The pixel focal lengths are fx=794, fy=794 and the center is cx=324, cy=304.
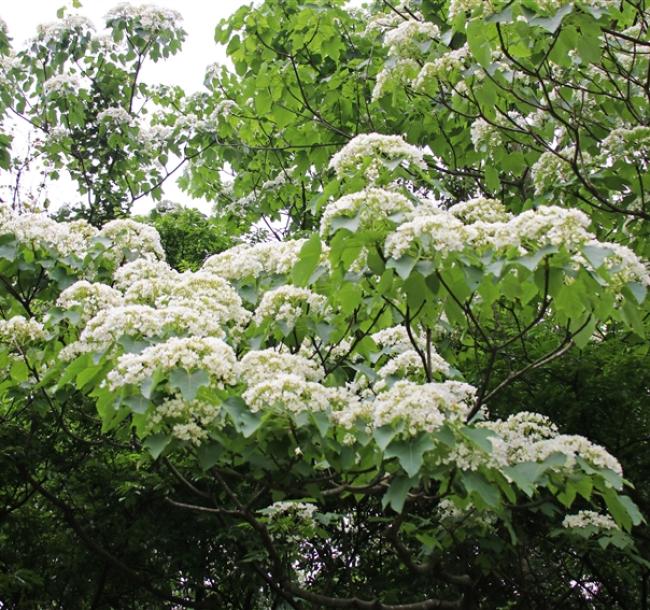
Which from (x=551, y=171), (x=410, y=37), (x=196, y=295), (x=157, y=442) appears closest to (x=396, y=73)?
(x=410, y=37)

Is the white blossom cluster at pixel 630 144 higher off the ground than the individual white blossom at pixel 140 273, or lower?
higher

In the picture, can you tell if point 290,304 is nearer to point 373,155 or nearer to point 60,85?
point 373,155

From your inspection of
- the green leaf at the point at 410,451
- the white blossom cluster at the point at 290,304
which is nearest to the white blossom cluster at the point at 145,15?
the white blossom cluster at the point at 290,304

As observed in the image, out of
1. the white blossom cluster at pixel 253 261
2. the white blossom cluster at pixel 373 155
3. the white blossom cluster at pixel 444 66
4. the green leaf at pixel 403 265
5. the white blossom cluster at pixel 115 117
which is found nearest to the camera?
the green leaf at pixel 403 265

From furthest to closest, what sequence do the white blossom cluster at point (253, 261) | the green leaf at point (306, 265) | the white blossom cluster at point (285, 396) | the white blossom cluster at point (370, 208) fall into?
the white blossom cluster at point (253, 261), the green leaf at point (306, 265), the white blossom cluster at point (370, 208), the white blossom cluster at point (285, 396)

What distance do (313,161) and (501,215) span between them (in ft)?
7.93

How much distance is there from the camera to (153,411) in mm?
2490

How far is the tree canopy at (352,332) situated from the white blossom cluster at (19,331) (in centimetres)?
1

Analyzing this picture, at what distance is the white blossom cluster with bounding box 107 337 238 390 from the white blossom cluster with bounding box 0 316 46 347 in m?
1.14

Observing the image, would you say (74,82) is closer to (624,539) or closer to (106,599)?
(106,599)

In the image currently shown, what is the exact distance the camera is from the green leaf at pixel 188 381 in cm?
234

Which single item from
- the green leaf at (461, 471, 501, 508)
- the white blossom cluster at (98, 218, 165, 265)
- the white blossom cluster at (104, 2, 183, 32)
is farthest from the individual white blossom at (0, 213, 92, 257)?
the white blossom cluster at (104, 2, 183, 32)

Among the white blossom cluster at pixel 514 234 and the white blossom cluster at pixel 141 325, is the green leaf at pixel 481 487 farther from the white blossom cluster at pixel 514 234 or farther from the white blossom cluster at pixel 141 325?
the white blossom cluster at pixel 141 325

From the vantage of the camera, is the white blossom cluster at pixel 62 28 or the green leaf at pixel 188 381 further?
the white blossom cluster at pixel 62 28
